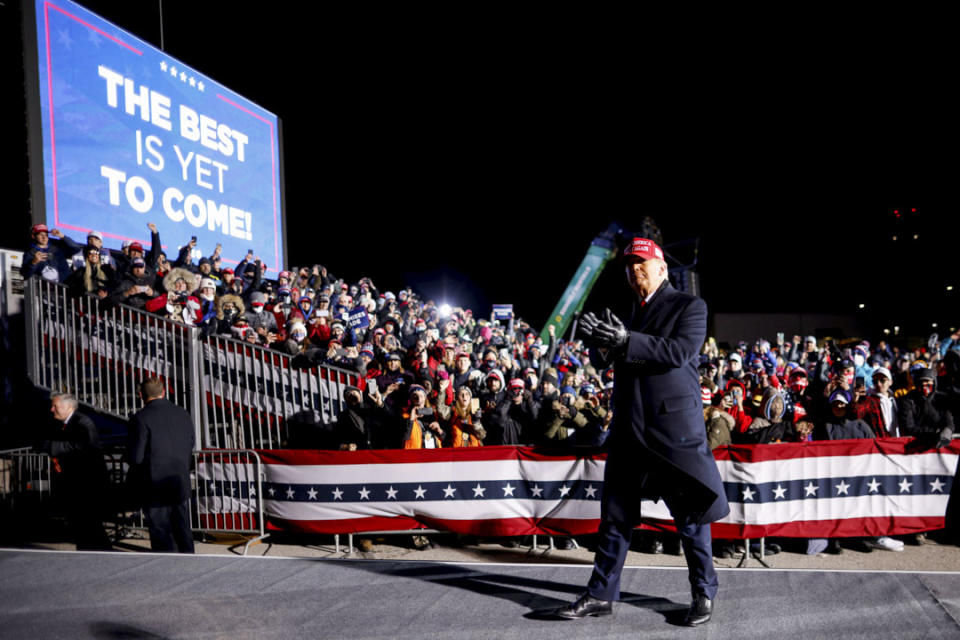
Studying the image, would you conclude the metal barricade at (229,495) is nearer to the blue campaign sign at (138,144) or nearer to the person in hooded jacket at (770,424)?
the person in hooded jacket at (770,424)

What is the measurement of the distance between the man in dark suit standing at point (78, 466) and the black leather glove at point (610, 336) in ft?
16.5

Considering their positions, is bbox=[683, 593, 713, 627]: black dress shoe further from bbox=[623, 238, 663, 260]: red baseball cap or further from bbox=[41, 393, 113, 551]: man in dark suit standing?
bbox=[41, 393, 113, 551]: man in dark suit standing

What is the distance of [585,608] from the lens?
2699 millimetres

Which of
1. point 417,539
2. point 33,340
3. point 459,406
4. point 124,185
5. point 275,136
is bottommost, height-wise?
point 417,539

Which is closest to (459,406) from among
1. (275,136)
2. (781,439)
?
(781,439)

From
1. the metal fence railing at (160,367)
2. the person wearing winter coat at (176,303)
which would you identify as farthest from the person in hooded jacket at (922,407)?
the person wearing winter coat at (176,303)

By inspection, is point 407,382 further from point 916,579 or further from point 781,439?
point 916,579

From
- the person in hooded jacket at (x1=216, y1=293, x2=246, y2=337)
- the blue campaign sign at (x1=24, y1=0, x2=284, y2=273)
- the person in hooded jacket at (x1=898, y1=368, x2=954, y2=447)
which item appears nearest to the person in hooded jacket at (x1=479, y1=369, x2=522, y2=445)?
the person in hooded jacket at (x1=216, y1=293, x2=246, y2=337)

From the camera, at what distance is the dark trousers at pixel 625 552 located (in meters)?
2.69

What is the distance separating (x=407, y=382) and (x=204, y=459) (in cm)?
254

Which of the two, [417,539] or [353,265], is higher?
[353,265]

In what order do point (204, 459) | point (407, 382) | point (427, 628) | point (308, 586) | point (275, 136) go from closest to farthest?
point (427, 628) → point (308, 586) → point (204, 459) → point (407, 382) → point (275, 136)

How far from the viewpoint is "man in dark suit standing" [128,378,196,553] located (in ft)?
17.3

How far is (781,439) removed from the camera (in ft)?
22.5
